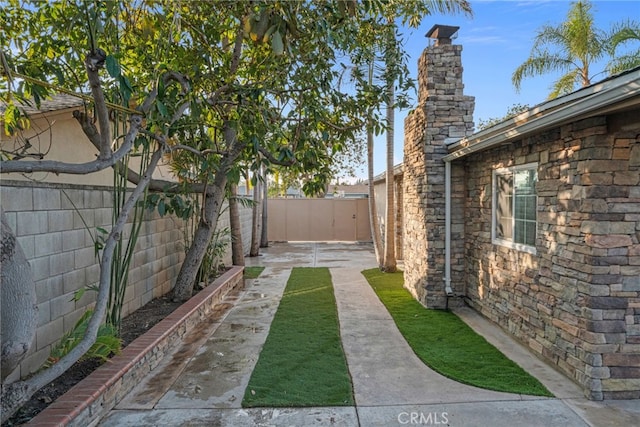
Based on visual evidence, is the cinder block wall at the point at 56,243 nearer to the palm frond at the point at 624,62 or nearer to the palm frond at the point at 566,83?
the palm frond at the point at 624,62

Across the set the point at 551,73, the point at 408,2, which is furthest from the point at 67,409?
the point at 551,73

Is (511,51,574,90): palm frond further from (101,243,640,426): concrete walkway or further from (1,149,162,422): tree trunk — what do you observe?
(1,149,162,422): tree trunk

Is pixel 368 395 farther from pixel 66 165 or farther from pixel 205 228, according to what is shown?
pixel 205 228

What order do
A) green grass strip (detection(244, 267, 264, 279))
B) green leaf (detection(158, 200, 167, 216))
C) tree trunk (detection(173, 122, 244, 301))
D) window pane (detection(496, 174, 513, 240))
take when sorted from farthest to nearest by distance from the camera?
green grass strip (detection(244, 267, 264, 279)), tree trunk (detection(173, 122, 244, 301)), window pane (detection(496, 174, 513, 240)), green leaf (detection(158, 200, 167, 216))

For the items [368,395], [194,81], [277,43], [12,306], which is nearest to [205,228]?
[194,81]

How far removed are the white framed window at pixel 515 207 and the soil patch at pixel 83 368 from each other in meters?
4.87

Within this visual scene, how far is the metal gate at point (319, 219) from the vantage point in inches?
740

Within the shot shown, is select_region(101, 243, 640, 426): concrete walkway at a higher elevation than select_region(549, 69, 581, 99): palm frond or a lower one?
lower

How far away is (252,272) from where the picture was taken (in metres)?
11.2

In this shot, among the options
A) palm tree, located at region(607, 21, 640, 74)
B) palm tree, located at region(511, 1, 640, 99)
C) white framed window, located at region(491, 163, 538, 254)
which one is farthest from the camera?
Answer: palm tree, located at region(511, 1, 640, 99)

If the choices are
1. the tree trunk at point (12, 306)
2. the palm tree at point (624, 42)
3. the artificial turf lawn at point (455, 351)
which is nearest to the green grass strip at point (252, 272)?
the artificial turf lawn at point (455, 351)

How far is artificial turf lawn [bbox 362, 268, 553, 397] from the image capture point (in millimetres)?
4340

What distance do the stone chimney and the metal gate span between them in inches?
442

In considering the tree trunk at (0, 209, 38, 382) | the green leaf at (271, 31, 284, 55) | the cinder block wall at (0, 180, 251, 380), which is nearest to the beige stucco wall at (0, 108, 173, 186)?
the cinder block wall at (0, 180, 251, 380)
